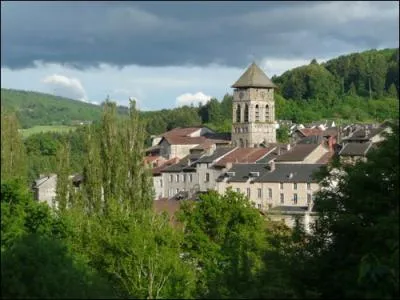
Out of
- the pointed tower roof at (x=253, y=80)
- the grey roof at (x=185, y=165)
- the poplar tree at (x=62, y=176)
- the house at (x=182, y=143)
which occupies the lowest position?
the poplar tree at (x=62, y=176)

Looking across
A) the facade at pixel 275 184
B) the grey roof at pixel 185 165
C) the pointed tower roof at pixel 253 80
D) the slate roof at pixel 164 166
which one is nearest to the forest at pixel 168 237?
the facade at pixel 275 184

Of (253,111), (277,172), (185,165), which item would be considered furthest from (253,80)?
(277,172)

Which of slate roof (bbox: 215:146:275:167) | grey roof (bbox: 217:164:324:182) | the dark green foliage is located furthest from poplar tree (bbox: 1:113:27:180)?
slate roof (bbox: 215:146:275:167)

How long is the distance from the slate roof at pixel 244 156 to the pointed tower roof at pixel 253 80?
68.6ft

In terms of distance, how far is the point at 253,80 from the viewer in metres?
127

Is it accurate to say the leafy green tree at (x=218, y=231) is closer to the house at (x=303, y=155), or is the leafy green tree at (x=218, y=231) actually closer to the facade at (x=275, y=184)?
the facade at (x=275, y=184)

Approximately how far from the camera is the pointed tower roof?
4998 inches

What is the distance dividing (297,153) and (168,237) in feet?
176

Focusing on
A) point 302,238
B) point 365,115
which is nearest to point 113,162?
point 302,238

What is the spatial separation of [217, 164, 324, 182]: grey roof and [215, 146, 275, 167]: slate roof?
4797mm

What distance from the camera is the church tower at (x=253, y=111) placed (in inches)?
4845

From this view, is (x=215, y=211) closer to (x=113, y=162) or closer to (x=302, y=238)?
(x=113, y=162)

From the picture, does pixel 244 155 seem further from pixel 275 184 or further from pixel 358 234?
pixel 358 234

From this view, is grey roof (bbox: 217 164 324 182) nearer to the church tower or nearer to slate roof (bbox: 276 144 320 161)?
slate roof (bbox: 276 144 320 161)
